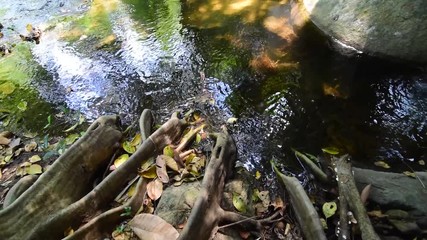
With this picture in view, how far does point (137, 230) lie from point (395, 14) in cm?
741

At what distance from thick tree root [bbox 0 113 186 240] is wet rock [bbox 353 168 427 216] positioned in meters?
3.14

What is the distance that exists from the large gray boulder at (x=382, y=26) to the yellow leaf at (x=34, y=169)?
7.59 metres

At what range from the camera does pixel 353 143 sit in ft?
18.8

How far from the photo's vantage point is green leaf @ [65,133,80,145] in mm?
6275

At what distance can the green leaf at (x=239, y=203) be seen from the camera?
14.8 feet

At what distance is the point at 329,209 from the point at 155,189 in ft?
7.92

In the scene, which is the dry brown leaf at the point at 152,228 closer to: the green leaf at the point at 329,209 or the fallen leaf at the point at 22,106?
the green leaf at the point at 329,209

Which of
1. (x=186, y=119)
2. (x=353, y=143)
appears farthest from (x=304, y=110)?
(x=186, y=119)

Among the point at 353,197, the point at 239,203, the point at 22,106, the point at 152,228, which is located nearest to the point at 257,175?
the point at 239,203

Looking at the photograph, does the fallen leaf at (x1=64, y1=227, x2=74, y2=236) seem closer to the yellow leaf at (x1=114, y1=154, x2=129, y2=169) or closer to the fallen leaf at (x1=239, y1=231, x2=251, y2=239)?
the yellow leaf at (x1=114, y1=154, x2=129, y2=169)

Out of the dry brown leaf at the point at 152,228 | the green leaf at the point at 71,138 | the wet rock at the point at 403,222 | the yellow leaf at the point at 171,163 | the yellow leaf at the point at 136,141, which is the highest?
the dry brown leaf at the point at 152,228

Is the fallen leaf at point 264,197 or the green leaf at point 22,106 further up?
the fallen leaf at point 264,197

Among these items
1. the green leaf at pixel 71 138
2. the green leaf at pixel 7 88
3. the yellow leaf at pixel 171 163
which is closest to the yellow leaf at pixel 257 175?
the yellow leaf at pixel 171 163

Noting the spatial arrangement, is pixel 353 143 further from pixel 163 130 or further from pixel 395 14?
pixel 395 14
